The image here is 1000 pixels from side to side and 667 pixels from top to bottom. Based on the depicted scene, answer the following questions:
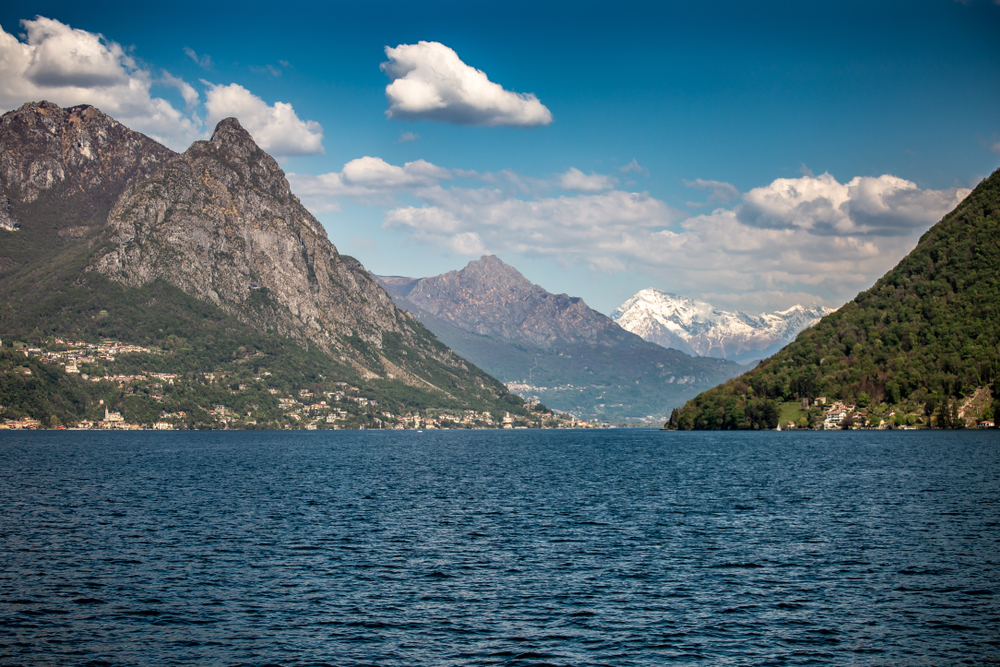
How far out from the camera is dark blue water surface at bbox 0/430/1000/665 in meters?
33.4

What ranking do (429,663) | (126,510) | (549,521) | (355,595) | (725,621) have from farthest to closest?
(126,510) → (549,521) → (355,595) → (725,621) → (429,663)

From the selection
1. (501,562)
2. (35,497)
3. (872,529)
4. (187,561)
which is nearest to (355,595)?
(501,562)

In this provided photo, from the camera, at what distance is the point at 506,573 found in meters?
47.9

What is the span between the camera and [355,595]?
42531 millimetres

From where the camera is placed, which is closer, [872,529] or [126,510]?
[872,529]

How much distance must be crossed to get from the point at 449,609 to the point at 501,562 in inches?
470

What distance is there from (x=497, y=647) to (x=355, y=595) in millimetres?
12611

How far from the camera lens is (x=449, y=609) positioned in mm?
39688

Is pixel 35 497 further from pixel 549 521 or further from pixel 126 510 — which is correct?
pixel 549 521

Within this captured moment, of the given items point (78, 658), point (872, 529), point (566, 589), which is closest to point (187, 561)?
point (78, 658)

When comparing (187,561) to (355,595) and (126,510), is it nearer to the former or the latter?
(355,595)

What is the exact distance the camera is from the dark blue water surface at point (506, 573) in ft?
109

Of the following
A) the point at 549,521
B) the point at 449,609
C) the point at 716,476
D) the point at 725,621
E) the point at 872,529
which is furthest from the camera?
the point at 716,476

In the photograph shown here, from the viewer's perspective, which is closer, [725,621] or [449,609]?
[725,621]
